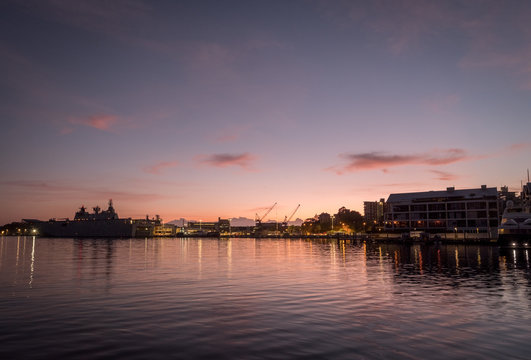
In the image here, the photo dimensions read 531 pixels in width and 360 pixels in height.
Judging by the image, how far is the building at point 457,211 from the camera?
7018 inches

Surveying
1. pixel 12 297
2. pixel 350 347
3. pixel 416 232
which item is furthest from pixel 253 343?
pixel 416 232

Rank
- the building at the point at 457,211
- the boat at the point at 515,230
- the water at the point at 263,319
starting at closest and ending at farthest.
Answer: the water at the point at 263,319, the boat at the point at 515,230, the building at the point at 457,211

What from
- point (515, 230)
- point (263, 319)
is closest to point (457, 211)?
point (515, 230)

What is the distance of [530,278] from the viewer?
46781mm

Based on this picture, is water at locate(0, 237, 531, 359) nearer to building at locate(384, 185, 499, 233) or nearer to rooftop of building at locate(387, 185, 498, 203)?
building at locate(384, 185, 499, 233)

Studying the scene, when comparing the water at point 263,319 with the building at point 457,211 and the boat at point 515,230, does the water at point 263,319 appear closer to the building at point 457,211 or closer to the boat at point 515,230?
the boat at point 515,230

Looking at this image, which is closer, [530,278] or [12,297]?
[12,297]

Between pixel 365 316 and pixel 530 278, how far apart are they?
34134 mm

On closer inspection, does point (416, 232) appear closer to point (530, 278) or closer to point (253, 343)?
point (530, 278)

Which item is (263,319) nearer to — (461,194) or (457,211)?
(457,211)

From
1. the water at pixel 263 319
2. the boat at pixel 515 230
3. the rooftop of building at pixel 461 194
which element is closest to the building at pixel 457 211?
the rooftop of building at pixel 461 194

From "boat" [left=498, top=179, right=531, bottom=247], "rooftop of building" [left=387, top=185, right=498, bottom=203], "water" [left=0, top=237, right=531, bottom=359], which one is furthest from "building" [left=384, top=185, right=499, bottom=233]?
A: "water" [left=0, top=237, right=531, bottom=359]

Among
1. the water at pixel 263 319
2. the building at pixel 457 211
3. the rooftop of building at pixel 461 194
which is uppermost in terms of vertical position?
the rooftop of building at pixel 461 194

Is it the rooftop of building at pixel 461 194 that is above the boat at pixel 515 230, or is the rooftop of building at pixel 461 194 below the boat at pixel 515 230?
above
